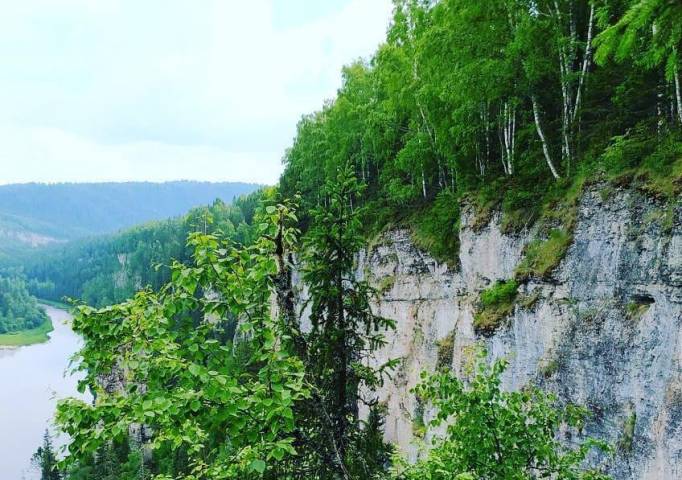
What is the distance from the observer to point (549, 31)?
1402 cm

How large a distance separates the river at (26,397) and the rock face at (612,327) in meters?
28.0

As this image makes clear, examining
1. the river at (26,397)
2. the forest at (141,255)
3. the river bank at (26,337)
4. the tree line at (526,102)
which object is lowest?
the river bank at (26,337)

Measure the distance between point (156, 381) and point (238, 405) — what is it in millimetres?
826

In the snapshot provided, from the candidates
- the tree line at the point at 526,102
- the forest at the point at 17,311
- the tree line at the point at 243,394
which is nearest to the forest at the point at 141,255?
the forest at the point at 17,311

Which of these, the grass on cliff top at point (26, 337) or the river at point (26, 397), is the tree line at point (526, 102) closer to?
the river at point (26, 397)

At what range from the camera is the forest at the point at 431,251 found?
4645 millimetres

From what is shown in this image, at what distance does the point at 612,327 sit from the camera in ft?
36.8

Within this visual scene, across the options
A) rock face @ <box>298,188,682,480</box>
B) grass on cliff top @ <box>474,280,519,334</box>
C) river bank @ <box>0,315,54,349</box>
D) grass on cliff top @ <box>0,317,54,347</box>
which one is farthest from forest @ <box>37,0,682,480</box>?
grass on cliff top @ <box>0,317,54,347</box>

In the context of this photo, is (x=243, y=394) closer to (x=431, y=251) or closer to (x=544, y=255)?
(x=544, y=255)

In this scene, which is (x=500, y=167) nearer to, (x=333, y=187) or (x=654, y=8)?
(x=333, y=187)

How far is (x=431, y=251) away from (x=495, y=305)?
6.35 meters

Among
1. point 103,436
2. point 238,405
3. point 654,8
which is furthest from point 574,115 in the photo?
point 103,436

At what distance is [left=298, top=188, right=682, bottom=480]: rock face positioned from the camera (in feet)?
32.4

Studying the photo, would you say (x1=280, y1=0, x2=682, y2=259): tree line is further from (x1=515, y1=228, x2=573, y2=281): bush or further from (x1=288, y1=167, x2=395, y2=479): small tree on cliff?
(x1=288, y1=167, x2=395, y2=479): small tree on cliff
